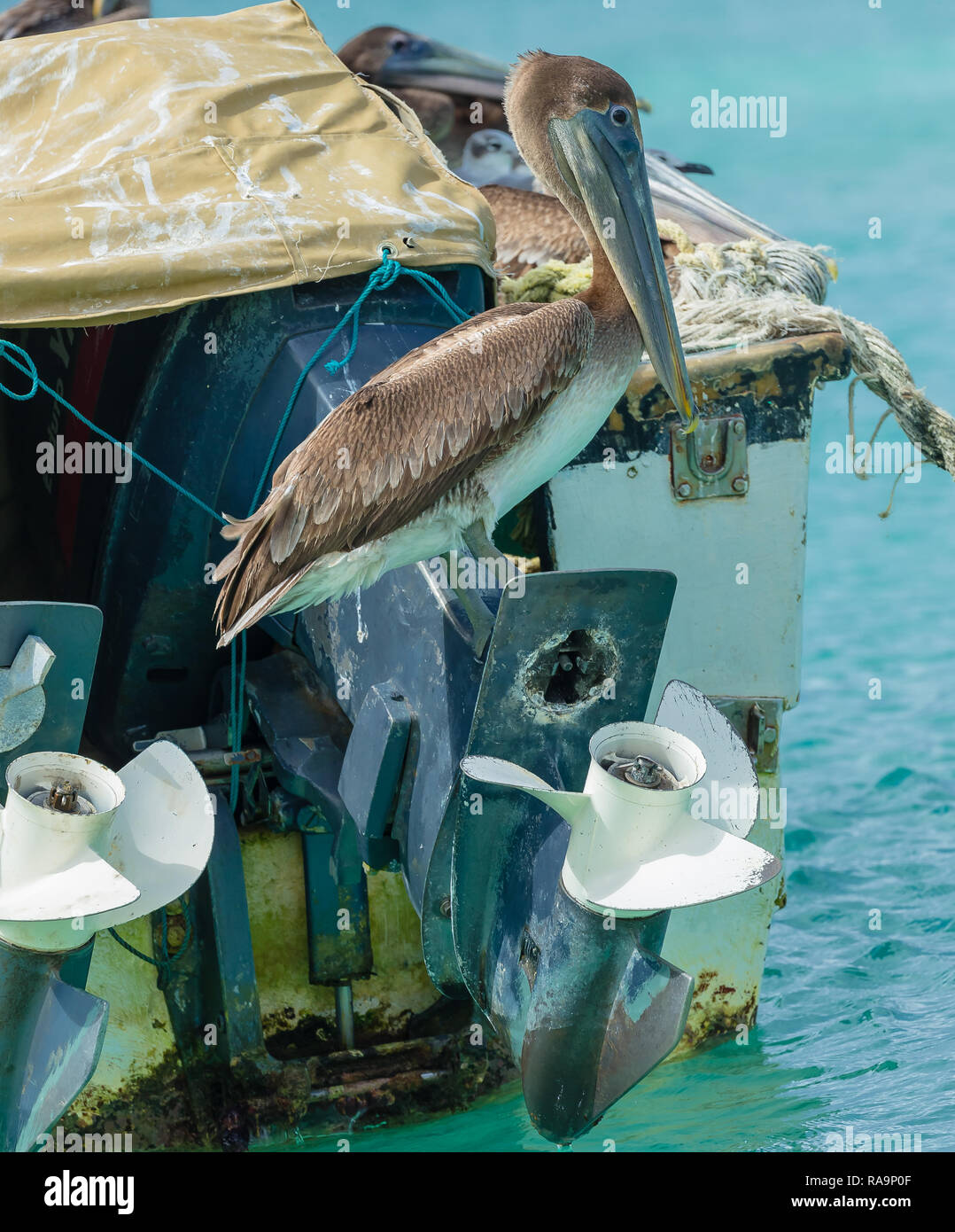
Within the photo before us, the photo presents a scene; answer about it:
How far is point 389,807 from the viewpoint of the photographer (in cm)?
311

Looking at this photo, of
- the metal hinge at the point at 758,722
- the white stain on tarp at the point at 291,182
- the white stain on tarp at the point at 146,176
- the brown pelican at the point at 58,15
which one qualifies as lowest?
the metal hinge at the point at 758,722

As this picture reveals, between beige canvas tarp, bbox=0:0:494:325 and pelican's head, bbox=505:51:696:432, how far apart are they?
0.39m

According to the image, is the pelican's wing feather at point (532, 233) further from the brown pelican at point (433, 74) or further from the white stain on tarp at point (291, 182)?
the white stain on tarp at point (291, 182)

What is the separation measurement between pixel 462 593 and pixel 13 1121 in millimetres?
1227

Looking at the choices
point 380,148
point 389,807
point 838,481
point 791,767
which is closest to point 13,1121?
point 389,807

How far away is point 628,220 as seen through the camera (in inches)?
130

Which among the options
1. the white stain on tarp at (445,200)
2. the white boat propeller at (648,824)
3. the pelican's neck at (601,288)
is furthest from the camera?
the white stain on tarp at (445,200)

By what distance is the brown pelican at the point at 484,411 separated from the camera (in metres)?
2.89

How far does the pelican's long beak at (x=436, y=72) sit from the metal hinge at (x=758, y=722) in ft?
14.8

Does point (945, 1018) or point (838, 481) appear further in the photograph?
point (838, 481)

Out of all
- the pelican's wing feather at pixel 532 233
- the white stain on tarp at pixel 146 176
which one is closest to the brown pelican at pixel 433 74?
the pelican's wing feather at pixel 532 233

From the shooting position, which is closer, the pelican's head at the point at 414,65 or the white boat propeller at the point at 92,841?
the white boat propeller at the point at 92,841

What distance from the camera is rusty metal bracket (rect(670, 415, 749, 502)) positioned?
3924 millimetres

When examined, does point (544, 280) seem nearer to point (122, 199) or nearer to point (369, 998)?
point (122, 199)
